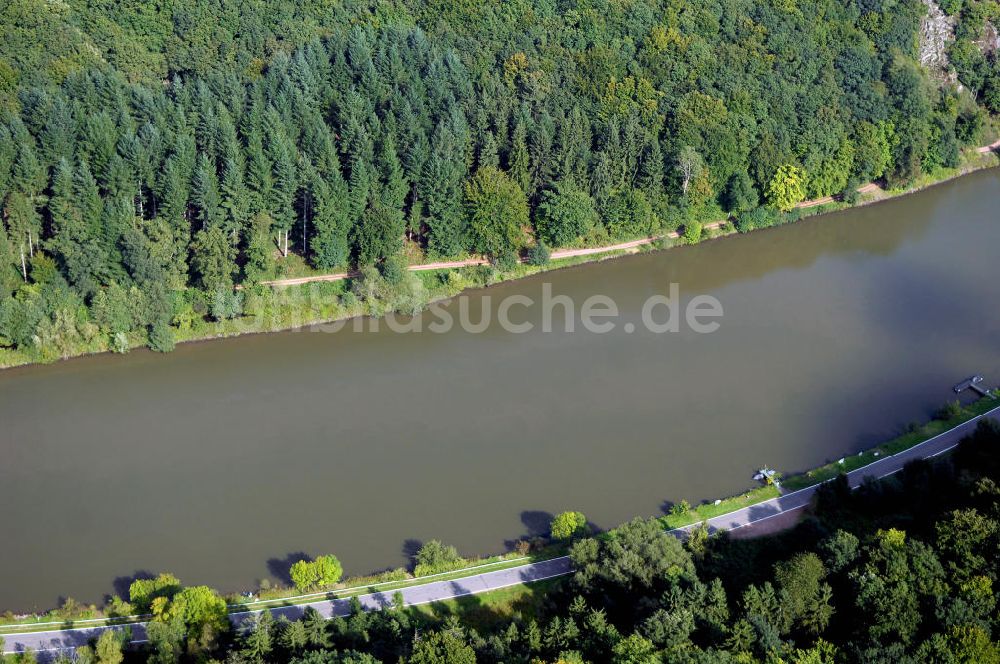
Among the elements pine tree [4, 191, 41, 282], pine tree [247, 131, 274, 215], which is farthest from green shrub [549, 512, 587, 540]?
pine tree [4, 191, 41, 282]

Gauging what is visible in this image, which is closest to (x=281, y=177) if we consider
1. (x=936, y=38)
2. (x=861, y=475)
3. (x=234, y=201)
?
(x=234, y=201)

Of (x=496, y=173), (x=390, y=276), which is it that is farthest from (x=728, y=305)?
(x=390, y=276)

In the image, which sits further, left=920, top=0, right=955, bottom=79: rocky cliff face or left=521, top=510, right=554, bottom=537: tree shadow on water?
left=920, top=0, right=955, bottom=79: rocky cliff face

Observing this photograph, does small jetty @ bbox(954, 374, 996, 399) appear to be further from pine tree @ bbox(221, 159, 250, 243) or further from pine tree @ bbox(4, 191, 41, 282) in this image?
pine tree @ bbox(4, 191, 41, 282)

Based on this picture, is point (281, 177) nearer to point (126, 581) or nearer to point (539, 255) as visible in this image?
point (539, 255)

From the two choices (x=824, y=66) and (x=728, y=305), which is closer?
(x=728, y=305)

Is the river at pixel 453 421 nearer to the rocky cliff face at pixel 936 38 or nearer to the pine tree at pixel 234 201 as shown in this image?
the pine tree at pixel 234 201

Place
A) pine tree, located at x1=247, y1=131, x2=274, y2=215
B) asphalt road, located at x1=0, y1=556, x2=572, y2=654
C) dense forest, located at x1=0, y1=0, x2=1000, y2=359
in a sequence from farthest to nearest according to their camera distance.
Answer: pine tree, located at x1=247, y1=131, x2=274, y2=215, dense forest, located at x1=0, y1=0, x2=1000, y2=359, asphalt road, located at x1=0, y1=556, x2=572, y2=654

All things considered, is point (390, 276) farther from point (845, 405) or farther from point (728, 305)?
point (845, 405)
